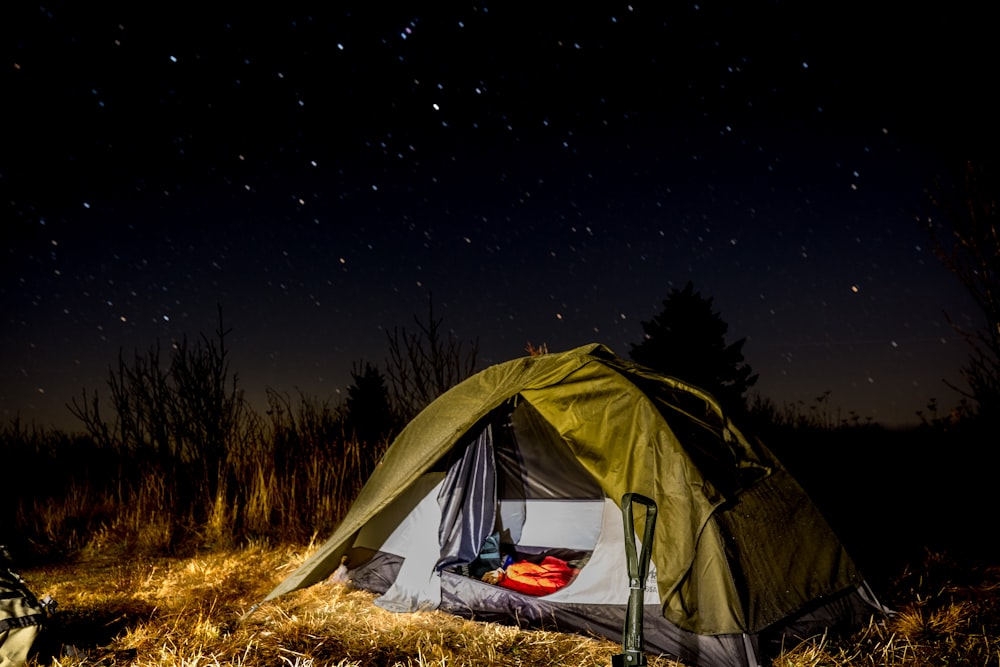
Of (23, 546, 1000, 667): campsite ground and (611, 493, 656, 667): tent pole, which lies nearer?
(611, 493, 656, 667): tent pole

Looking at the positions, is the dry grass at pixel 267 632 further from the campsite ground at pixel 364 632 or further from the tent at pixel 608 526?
the tent at pixel 608 526

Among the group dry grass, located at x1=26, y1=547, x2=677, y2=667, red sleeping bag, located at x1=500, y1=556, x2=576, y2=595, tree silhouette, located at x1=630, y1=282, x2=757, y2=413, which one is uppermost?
tree silhouette, located at x1=630, y1=282, x2=757, y2=413

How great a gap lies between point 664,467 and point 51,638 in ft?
10.3

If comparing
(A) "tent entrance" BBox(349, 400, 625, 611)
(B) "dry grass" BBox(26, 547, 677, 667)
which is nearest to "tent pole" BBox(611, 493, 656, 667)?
(B) "dry grass" BBox(26, 547, 677, 667)

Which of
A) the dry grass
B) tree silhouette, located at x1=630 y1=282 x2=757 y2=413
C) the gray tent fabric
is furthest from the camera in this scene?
tree silhouette, located at x1=630 y1=282 x2=757 y2=413

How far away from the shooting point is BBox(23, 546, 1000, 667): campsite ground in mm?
2932

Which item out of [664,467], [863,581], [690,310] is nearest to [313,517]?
[664,467]

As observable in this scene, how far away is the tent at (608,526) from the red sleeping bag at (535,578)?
1 centimetres

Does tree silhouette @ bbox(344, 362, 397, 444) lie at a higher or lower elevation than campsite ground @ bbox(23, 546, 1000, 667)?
higher

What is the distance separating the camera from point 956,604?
3.50 m

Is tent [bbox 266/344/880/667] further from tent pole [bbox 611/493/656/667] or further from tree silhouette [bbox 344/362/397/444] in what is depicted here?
tree silhouette [bbox 344/362/397/444]

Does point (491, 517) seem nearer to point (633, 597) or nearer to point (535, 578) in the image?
point (535, 578)

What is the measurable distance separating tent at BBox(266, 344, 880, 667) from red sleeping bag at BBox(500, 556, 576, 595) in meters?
0.01

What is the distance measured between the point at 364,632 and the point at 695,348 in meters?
11.6
